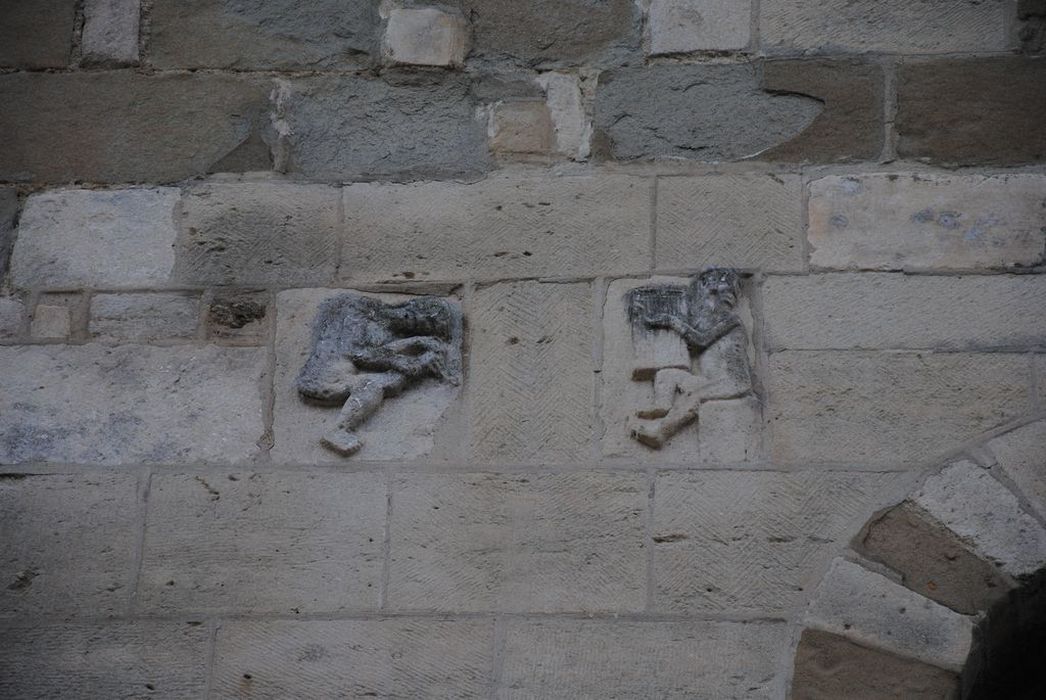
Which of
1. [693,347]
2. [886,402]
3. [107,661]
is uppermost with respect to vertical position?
[693,347]

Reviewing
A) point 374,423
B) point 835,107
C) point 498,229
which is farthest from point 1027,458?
point 374,423

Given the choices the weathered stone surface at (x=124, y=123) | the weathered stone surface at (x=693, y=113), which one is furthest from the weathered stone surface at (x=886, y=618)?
the weathered stone surface at (x=124, y=123)

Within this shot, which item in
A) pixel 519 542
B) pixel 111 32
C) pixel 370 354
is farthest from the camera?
pixel 111 32

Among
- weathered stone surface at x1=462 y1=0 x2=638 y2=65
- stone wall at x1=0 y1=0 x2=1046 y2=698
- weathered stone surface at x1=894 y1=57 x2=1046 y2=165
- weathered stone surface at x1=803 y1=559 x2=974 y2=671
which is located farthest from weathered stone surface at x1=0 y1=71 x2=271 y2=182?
weathered stone surface at x1=803 y1=559 x2=974 y2=671

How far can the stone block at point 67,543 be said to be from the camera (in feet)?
13.4

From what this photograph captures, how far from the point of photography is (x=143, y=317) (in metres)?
4.39

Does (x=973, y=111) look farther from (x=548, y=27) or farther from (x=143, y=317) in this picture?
(x=143, y=317)

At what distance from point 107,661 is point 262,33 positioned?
6.06 ft

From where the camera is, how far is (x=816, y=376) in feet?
13.6

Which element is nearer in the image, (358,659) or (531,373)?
(358,659)

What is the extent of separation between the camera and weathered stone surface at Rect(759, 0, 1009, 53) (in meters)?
4.47

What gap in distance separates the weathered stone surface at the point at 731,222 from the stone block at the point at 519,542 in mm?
656

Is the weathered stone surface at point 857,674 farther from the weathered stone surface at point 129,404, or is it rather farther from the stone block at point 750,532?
the weathered stone surface at point 129,404

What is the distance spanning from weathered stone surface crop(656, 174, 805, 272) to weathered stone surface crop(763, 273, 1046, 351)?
0.36ft
